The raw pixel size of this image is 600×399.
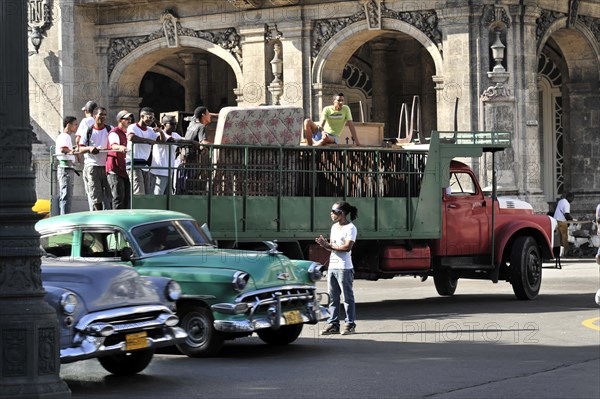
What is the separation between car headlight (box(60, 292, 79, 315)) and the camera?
10930 millimetres

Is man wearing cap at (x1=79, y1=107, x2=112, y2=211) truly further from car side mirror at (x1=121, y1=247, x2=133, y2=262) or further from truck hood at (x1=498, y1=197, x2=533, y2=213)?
truck hood at (x1=498, y1=197, x2=533, y2=213)

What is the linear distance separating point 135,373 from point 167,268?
1536 mm

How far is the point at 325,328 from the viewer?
51.2 feet

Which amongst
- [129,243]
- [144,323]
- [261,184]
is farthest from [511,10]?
[144,323]

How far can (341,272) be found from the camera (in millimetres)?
15312

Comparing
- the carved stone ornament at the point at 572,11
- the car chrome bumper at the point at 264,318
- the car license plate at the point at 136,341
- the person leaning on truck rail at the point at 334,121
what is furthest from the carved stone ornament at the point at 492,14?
the car license plate at the point at 136,341

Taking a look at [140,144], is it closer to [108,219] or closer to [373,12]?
[108,219]

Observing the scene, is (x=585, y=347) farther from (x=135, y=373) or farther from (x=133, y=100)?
(x=133, y=100)

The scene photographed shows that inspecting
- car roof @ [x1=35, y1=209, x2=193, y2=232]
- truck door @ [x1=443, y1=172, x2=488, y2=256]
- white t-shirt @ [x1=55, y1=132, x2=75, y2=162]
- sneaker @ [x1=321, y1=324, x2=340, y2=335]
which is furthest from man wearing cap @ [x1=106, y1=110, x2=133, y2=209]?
truck door @ [x1=443, y1=172, x2=488, y2=256]

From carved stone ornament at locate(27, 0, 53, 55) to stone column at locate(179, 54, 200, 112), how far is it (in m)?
5.76

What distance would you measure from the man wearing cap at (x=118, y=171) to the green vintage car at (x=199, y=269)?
3294 millimetres

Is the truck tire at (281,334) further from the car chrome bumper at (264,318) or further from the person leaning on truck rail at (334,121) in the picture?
the person leaning on truck rail at (334,121)

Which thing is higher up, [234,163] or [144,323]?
[234,163]

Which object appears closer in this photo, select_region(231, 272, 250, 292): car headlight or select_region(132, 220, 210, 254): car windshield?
select_region(231, 272, 250, 292): car headlight
